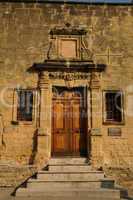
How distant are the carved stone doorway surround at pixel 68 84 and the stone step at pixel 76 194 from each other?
7.04 feet

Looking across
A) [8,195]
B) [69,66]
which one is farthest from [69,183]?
[69,66]

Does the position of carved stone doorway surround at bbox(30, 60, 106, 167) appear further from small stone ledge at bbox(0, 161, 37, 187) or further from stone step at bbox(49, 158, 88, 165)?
small stone ledge at bbox(0, 161, 37, 187)

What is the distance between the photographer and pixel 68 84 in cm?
1349

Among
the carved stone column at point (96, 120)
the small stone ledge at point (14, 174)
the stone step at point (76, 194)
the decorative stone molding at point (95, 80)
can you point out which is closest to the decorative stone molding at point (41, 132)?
the small stone ledge at point (14, 174)

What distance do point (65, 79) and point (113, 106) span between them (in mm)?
1898

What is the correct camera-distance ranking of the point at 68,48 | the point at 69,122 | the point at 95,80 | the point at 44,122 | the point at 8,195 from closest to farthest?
the point at 8,195 < the point at 44,122 < the point at 69,122 < the point at 95,80 < the point at 68,48

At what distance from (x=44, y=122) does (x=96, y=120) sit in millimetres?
1746

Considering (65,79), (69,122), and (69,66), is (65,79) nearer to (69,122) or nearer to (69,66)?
(69,66)

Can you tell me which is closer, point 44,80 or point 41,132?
point 41,132

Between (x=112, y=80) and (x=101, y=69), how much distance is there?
537 mm

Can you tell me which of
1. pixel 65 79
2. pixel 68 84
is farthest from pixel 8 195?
pixel 65 79

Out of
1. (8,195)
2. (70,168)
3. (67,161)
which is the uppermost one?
(67,161)

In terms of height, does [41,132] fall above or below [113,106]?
below

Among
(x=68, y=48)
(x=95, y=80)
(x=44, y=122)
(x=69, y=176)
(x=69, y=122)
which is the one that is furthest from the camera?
(x=68, y=48)
